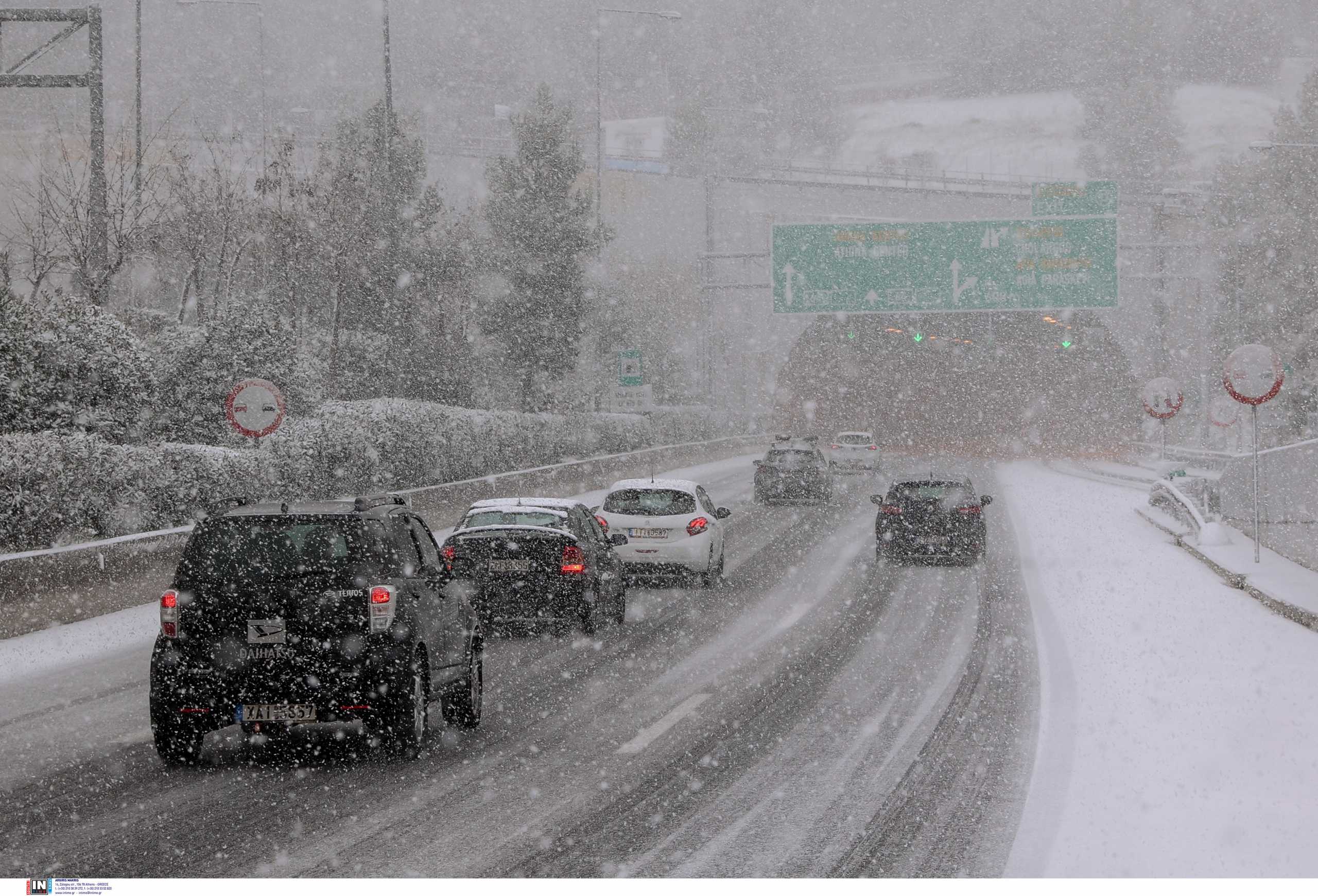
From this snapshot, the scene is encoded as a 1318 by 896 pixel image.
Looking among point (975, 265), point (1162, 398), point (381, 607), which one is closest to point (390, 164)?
point (1162, 398)

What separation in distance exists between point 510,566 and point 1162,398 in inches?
1076

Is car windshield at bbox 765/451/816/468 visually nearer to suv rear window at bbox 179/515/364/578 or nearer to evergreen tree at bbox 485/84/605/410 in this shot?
evergreen tree at bbox 485/84/605/410

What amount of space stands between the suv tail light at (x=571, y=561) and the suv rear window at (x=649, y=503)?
5366 millimetres

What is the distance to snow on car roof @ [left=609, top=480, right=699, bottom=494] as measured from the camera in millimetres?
21969

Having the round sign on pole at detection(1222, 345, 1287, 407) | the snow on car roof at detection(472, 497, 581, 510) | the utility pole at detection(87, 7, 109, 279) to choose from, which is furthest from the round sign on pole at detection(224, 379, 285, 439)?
the round sign on pole at detection(1222, 345, 1287, 407)

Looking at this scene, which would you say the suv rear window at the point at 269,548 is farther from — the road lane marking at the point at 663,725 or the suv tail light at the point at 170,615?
the road lane marking at the point at 663,725

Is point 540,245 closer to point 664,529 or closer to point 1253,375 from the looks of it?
point 664,529

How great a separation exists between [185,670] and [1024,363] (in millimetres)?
81622

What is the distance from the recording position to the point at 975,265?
159ft

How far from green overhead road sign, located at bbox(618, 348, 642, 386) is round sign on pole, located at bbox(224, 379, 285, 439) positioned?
2199 cm

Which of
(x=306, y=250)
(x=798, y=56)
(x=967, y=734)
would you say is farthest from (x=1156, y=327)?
(x=967, y=734)

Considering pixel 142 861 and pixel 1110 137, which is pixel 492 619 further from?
pixel 1110 137

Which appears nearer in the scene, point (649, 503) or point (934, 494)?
point (649, 503)

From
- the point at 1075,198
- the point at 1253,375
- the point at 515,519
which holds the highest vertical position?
the point at 1075,198
